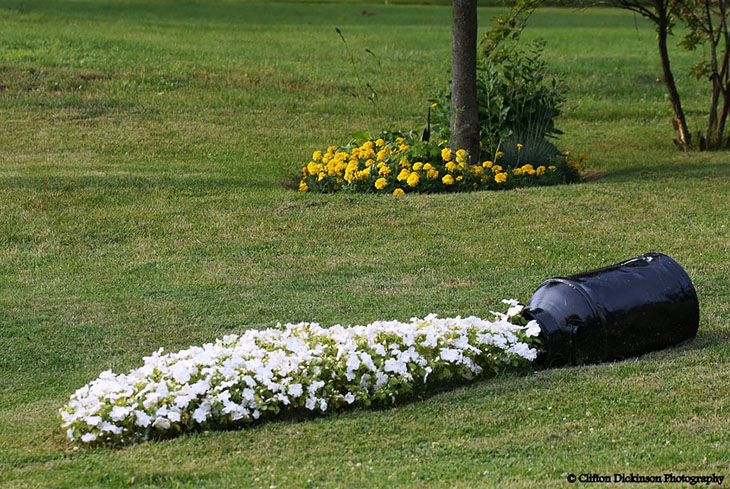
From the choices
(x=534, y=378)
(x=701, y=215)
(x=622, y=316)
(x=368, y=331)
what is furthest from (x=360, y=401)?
(x=701, y=215)

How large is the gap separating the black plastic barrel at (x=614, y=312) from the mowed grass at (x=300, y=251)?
14 cm

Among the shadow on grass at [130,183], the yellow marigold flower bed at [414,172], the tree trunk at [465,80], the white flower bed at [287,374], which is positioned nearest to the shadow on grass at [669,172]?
the yellow marigold flower bed at [414,172]

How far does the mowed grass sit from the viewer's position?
3.55 metres

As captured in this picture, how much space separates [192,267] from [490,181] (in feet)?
11.6

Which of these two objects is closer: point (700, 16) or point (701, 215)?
point (701, 215)

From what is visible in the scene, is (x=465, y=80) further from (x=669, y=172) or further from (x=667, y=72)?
(x=667, y=72)

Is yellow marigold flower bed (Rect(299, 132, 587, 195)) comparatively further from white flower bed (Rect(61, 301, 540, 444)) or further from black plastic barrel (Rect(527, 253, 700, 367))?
white flower bed (Rect(61, 301, 540, 444))

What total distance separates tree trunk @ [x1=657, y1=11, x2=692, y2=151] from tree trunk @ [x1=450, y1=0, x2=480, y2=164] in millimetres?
2731

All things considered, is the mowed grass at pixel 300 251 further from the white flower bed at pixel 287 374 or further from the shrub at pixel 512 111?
the shrub at pixel 512 111

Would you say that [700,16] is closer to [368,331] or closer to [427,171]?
[427,171]

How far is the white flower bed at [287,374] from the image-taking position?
12.3 ft

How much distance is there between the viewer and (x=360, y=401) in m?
4.14

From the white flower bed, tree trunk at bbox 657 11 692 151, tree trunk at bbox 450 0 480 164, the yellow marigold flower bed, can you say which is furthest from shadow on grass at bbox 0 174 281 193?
tree trunk at bbox 657 11 692 151

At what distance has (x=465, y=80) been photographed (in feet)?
29.0
